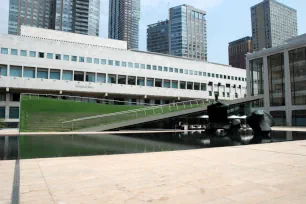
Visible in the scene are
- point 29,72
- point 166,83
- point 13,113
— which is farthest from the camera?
point 166,83

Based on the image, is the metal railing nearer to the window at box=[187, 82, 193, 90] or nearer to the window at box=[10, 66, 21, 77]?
the window at box=[10, 66, 21, 77]

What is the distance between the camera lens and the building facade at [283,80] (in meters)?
47.9

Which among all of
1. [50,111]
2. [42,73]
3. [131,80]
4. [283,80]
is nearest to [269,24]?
[283,80]

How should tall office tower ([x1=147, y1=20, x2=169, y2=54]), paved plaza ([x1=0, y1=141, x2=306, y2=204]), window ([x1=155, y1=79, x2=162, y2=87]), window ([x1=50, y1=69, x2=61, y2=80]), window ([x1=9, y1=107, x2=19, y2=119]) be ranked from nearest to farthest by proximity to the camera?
1. paved plaza ([x1=0, y1=141, x2=306, y2=204])
2. window ([x1=9, y1=107, x2=19, y2=119])
3. window ([x1=50, y1=69, x2=61, y2=80])
4. window ([x1=155, y1=79, x2=162, y2=87])
5. tall office tower ([x1=147, y1=20, x2=169, y2=54])

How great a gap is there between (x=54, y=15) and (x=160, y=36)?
59054mm

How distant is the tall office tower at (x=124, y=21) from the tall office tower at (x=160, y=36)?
23.1 m

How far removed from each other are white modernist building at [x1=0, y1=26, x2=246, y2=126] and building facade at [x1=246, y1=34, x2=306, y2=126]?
1437 centimetres

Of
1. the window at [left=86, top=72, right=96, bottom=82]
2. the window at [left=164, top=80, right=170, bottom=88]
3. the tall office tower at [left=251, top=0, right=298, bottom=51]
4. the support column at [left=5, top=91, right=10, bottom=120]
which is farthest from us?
the tall office tower at [left=251, top=0, right=298, bottom=51]

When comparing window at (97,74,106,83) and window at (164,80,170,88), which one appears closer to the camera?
window at (97,74,106,83)

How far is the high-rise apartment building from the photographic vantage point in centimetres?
11937

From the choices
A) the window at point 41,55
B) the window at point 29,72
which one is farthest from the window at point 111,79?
the window at point 29,72

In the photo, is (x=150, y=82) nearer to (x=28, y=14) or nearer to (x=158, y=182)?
(x=158, y=182)

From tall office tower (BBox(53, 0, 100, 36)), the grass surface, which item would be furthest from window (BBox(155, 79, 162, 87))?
tall office tower (BBox(53, 0, 100, 36))

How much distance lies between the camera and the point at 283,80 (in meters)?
51.3
